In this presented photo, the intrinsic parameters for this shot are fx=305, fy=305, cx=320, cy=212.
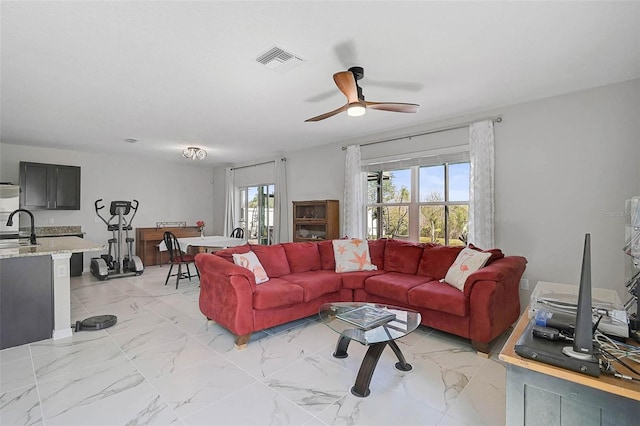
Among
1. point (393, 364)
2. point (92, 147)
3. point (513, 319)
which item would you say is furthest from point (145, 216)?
point (513, 319)

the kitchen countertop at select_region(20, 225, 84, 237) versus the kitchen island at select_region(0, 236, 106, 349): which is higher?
the kitchen countertop at select_region(20, 225, 84, 237)

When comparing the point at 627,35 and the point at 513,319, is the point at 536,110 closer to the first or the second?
the point at 627,35

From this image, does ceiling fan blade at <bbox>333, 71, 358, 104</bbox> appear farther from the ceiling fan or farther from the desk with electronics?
the desk with electronics

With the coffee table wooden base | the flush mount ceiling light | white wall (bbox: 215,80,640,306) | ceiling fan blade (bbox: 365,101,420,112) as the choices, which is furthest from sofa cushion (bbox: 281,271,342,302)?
the flush mount ceiling light

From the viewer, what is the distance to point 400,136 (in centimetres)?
448

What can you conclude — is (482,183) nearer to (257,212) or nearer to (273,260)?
(273,260)

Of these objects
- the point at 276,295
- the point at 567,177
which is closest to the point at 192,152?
the point at 276,295

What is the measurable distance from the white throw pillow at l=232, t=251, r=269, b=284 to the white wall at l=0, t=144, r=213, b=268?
4981mm

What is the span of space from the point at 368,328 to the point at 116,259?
20.5 ft

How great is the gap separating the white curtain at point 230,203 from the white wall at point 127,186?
0.96 m

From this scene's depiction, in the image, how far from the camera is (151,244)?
7012mm

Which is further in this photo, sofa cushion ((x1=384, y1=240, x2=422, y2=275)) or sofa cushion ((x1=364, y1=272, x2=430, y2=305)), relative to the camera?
sofa cushion ((x1=384, y1=240, x2=422, y2=275))

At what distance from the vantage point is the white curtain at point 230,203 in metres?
7.71

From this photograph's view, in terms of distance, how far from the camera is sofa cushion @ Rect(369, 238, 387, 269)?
162 inches
